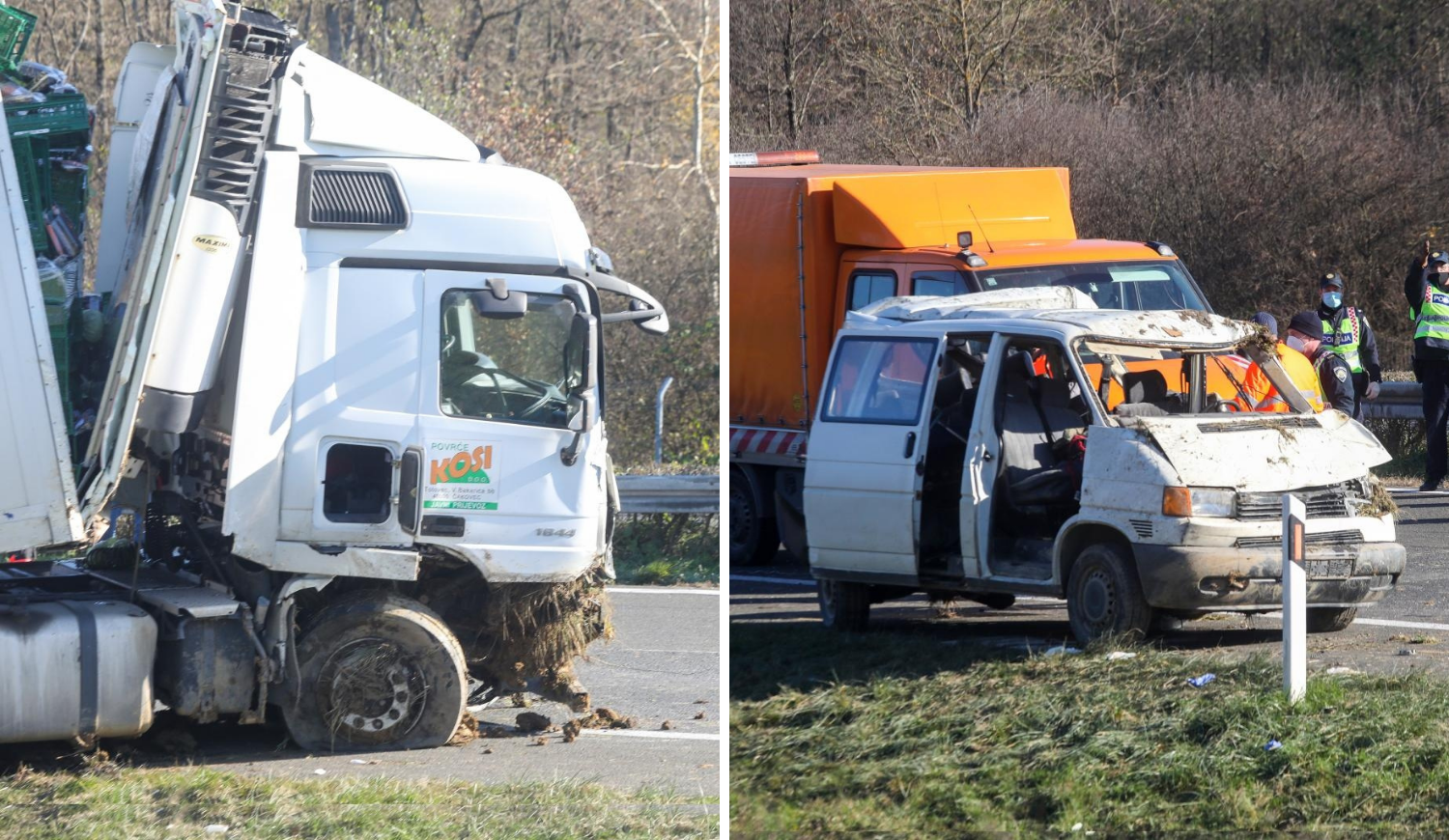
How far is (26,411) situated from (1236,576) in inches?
217

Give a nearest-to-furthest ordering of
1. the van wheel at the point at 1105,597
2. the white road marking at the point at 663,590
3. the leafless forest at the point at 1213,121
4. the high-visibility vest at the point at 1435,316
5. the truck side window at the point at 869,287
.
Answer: the van wheel at the point at 1105,597 → the truck side window at the point at 869,287 → the white road marking at the point at 663,590 → the high-visibility vest at the point at 1435,316 → the leafless forest at the point at 1213,121

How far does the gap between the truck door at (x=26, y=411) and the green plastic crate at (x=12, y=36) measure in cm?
55

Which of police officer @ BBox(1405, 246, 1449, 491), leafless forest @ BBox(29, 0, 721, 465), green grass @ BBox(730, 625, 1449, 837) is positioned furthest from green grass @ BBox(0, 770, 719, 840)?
leafless forest @ BBox(29, 0, 721, 465)

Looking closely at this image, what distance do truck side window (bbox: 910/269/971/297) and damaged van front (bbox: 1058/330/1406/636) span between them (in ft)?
9.00

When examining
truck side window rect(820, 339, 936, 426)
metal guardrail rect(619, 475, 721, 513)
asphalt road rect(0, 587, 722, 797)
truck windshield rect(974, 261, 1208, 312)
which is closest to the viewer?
asphalt road rect(0, 587, 722, 797)

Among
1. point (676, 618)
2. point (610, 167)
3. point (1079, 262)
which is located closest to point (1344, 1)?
point (610, 167)

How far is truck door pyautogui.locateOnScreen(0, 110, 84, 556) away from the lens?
22.8ft

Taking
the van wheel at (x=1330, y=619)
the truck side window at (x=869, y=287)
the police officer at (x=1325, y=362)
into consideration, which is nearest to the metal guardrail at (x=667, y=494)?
the truck side window at (x=869, y=287)

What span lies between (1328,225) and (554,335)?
14869 mm

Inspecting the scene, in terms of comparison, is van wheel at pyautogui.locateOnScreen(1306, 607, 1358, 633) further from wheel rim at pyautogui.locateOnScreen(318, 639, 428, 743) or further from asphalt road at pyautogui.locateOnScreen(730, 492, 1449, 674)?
wheel rim at pyautogui.locateOnScreen(318, 639, 428, 743)

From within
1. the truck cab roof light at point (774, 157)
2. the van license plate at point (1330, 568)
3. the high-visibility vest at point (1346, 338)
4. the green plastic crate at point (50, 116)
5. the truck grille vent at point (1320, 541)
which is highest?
the truck cab roof light at point (774, 157)

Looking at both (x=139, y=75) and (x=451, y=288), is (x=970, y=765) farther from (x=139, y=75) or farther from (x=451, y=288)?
(x=139, y=75)

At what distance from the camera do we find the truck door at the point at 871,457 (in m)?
8.27

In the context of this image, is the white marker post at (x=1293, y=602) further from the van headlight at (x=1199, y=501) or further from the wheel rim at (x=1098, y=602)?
the wheel rim at (x=1098, y=602)
